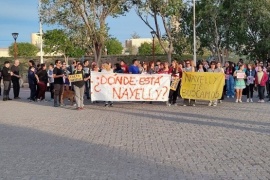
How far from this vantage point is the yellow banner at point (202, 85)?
17938mm

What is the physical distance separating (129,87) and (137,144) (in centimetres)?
833

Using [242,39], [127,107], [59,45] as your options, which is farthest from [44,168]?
[59,45]

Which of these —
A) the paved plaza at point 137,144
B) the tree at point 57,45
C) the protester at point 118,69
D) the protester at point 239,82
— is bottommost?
the paved plaza at point 137,144

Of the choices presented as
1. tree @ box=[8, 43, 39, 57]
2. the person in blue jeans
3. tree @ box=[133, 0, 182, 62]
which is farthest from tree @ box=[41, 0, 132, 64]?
tree @ box=[8, 43, 39, 57]

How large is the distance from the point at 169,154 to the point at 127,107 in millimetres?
9140

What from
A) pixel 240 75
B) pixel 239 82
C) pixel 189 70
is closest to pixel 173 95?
pixel 189 70

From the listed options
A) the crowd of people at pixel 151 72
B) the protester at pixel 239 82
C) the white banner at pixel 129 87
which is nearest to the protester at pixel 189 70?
the crowd of people at pixel 151 72

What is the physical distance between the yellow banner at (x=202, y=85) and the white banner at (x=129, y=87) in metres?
0.73

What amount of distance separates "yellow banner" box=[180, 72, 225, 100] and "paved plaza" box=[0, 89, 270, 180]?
43.7 inches

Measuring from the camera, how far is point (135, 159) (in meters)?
8.60

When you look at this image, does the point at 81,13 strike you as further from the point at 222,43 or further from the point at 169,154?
the point at 169,154

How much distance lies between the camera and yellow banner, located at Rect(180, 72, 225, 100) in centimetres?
1794

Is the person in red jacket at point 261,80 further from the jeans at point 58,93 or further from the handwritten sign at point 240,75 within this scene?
the jeans at point 58,93

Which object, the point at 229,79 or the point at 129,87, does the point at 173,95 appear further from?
the point at 229,79
